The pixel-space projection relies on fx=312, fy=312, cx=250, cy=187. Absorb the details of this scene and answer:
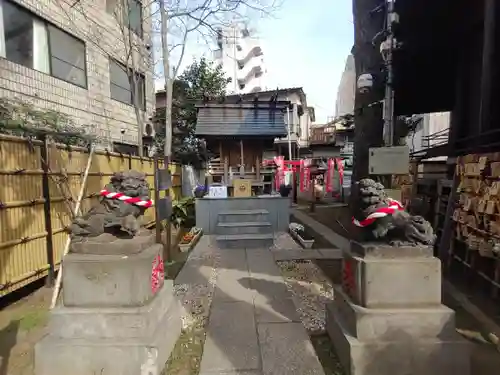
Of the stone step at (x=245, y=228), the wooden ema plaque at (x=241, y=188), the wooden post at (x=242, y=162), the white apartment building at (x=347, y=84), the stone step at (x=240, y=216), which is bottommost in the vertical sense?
the stone step at (x=245, y=228)

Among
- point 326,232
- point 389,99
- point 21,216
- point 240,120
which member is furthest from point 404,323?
point 240,120

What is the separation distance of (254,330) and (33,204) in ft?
12.4

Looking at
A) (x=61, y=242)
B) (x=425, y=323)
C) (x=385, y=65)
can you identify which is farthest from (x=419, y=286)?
(x=61, y=242)

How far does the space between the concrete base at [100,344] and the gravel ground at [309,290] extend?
184 centimetres

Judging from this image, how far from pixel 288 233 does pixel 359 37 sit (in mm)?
5451

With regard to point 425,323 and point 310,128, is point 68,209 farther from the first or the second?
point 310,128

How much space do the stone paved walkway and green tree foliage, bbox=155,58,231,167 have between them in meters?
13.0

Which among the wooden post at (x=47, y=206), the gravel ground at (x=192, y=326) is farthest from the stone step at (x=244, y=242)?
the wooden post at (x=47, y=206)

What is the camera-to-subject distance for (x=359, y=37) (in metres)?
5.42

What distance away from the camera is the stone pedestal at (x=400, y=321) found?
2668 mm

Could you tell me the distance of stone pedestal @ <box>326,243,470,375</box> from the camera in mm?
2668

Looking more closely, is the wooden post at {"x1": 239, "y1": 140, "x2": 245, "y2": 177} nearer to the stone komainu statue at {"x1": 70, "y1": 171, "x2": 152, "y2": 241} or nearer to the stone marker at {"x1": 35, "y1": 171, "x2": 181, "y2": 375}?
the stone komainu statue at {"x1": 70, "y1": 171, "x2": 152, "y2": 241}

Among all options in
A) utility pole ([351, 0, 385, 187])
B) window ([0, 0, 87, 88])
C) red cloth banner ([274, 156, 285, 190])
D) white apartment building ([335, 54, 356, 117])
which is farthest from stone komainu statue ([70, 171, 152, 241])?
white apartment building ([335, 54, 356, 117])

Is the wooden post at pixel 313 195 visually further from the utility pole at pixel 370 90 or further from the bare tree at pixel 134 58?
the utility pole at pixel 370 90
